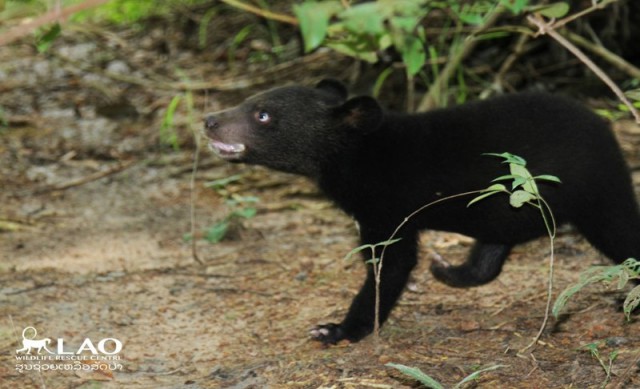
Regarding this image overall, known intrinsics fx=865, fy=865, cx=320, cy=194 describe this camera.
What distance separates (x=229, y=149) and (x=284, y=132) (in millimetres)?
341

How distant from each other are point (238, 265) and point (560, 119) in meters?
2.37

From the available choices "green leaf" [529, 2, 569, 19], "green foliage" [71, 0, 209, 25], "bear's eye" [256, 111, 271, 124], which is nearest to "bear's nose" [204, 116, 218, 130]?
"bear's eye" [256, 111, 271, 124]

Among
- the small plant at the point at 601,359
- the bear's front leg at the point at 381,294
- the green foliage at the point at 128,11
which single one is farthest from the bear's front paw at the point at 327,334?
the green foliage at the point at 128,11

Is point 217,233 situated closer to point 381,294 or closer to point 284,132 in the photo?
point 284,132

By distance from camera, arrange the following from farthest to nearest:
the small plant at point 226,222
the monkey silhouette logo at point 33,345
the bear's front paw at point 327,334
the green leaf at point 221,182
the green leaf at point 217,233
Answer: the green leaf at point 221,182 < the green leaf at point 217,233 < the small plant at point 226,222 < the bear's front paw at point 327,334 < the monkey silhouette logo at point 33,345

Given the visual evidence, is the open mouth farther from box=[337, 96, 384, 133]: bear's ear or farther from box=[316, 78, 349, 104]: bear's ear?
box=[316, 78, 349, 104]: bear's ear

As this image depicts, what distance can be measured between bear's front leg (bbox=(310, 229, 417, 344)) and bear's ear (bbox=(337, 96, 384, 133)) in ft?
2.17

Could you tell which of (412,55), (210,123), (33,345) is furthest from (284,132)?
(33,345)

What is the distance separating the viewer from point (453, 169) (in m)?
4.70

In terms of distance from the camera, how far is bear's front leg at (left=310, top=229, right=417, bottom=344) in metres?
4.64

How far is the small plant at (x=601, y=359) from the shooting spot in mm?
3689

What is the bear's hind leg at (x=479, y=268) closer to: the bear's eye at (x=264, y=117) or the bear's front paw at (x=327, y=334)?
the bear's front paw at (x=327, y=334)

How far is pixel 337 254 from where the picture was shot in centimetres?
598

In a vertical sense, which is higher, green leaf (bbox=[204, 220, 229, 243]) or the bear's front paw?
green leaf (bbox=[204, 220, 229, 243])
